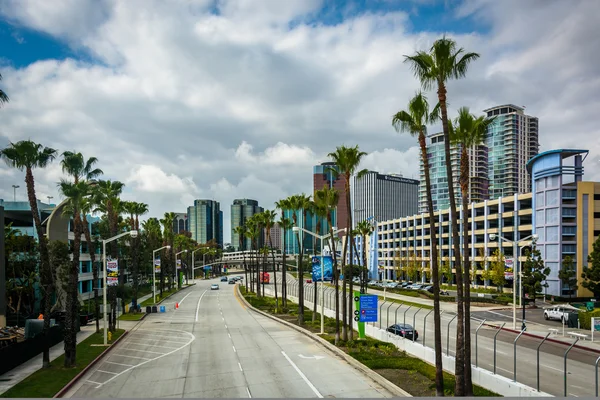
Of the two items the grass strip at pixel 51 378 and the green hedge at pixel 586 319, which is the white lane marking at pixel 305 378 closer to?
the grass strip at pixel 51 378

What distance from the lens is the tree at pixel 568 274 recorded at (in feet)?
231

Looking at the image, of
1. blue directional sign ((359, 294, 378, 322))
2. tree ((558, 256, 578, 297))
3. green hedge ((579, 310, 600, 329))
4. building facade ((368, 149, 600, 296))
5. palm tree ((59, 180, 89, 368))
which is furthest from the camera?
building facade ((368, 149, 600, 296))

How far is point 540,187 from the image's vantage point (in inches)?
3135

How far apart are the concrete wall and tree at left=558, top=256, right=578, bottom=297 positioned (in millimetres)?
45033

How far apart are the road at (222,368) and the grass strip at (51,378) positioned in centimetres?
82

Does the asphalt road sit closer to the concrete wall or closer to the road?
the concrete wall

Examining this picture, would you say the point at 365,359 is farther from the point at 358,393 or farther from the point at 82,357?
the point at 82,357

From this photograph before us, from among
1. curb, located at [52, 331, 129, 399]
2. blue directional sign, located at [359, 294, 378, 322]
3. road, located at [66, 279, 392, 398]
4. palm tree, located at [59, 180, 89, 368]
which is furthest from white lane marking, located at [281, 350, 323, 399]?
palm tree, located at [59, 180, 89, 368]

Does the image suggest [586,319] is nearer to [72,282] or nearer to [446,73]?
[446,73]

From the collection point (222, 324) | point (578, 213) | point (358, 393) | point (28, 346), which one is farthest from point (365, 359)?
point (578, 213)

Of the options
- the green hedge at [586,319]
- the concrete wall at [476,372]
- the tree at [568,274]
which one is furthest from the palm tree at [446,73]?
the tree at [568,274]

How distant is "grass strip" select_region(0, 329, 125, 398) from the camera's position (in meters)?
22.1

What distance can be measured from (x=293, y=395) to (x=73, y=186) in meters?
21.8

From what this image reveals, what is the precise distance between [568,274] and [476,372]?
56.8 m
